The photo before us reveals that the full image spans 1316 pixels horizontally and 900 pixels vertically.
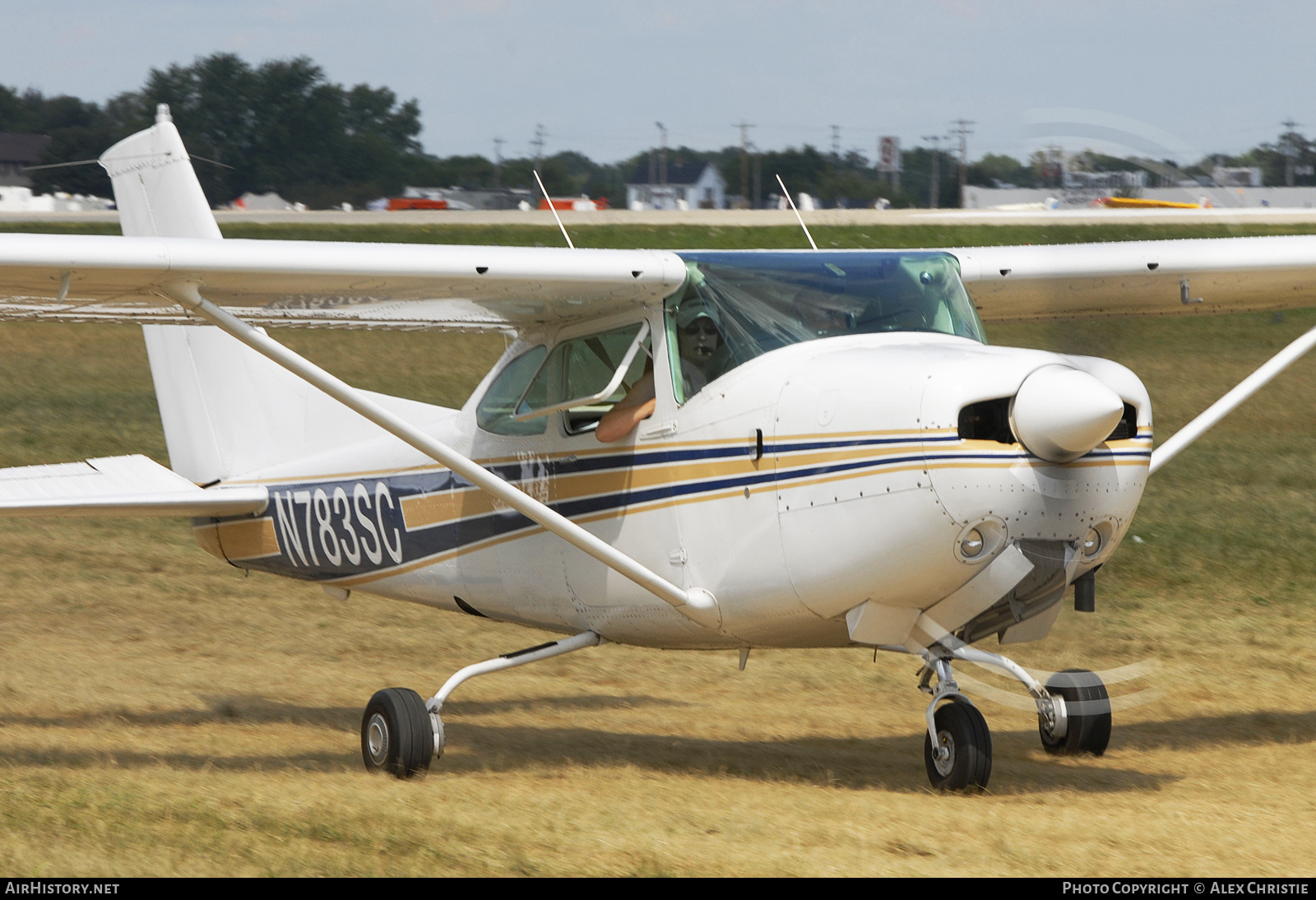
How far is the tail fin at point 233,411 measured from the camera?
394 inches

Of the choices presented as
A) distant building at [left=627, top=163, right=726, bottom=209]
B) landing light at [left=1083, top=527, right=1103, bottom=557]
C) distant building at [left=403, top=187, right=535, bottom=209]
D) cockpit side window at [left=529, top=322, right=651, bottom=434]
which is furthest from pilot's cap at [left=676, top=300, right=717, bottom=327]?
distant building at [left=627, top=163, right=726, bottom=209]

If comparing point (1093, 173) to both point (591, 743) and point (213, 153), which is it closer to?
point (591, 743)

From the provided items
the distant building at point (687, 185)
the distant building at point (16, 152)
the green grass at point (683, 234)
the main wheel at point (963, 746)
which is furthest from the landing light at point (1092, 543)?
the distant building at point (16, 152)

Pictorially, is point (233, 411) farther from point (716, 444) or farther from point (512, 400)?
point (716, 444)

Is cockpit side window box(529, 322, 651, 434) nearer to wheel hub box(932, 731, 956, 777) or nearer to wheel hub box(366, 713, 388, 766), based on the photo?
wheel hub box(366, 713, 388, 766)

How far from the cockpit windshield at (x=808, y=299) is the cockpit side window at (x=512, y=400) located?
46.5 inches

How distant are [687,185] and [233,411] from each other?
104213 mm

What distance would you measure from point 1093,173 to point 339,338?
24.8 m

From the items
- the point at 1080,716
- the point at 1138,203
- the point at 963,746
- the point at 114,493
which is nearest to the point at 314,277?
the point at 114,493

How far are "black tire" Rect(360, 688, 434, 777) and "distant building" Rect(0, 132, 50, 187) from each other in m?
109

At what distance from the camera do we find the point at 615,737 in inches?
369

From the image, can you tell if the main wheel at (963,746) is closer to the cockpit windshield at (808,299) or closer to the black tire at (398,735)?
the cockpit windshield at (808,299)

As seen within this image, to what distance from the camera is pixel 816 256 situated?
7.30m

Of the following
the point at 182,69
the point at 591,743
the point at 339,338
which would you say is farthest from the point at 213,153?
the point at 591,743
